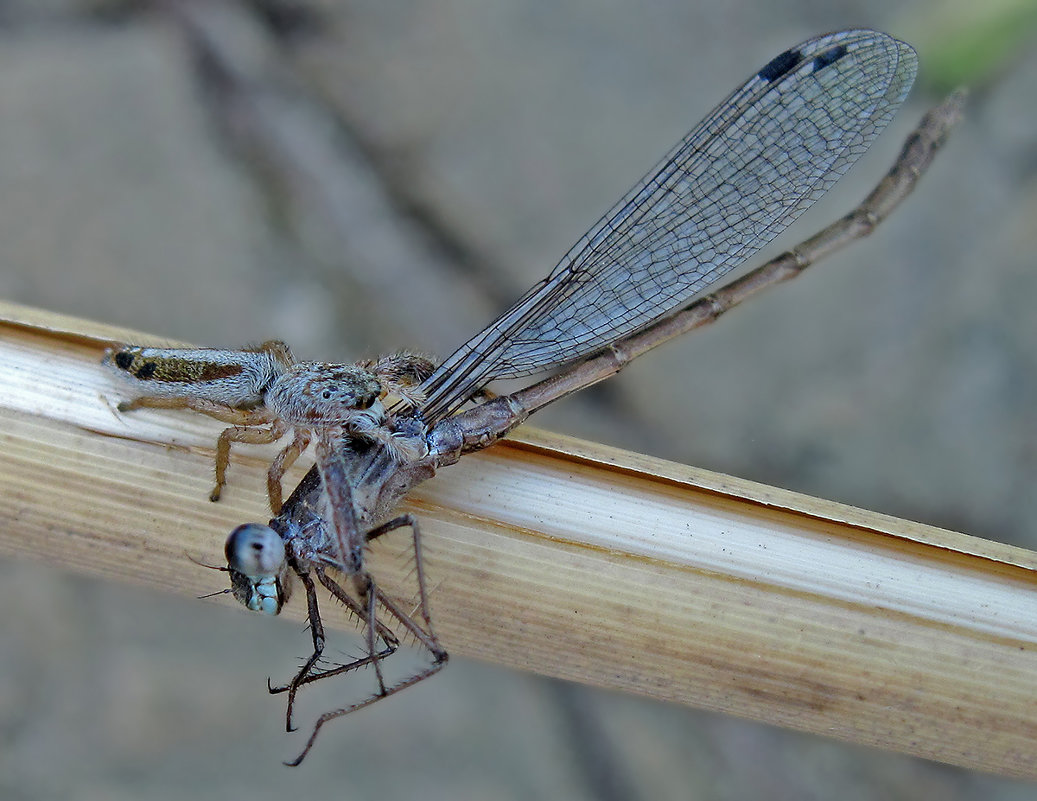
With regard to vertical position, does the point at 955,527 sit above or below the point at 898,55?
below

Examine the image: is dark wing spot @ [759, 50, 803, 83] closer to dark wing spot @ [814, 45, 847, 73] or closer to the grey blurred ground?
dark wing spot @ [814, 45, 847, 73]

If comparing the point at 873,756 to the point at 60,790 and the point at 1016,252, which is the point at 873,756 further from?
the point at 60,790

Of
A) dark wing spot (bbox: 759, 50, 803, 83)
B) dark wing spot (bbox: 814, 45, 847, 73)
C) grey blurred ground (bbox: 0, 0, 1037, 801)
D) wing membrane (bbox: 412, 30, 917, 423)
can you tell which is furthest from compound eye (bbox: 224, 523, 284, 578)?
dark wing spot (bbox: 814, 45, 847, 73)

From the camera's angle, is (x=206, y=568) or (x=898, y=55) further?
(x=898, y=55)

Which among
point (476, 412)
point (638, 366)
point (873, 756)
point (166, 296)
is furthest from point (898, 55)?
point (166, 296)

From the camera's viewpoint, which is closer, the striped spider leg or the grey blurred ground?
the striped spider leg

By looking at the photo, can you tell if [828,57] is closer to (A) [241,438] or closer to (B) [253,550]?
(A) [241,438]
